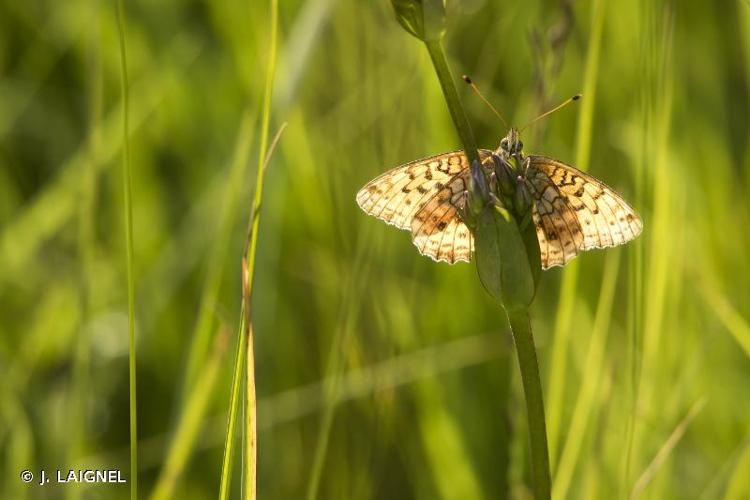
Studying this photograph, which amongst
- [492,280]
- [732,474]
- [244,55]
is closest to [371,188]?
[492,280]

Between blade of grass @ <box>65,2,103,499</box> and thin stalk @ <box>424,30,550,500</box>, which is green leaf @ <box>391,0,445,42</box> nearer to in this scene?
thin stalk @ <box>424,30,550,500</box>

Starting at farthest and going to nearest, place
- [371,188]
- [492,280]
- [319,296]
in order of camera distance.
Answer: [319,296], [371,188], [492,280]

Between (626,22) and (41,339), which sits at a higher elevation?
(626,22)

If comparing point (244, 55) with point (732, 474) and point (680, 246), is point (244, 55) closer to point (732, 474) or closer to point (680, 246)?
point (680, 246)

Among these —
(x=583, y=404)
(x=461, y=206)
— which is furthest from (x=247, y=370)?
(x=583, y=404)

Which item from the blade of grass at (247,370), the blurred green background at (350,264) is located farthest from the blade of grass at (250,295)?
the blurred green background at (350,264)

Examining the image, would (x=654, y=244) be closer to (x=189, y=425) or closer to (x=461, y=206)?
(x=461, y=206)

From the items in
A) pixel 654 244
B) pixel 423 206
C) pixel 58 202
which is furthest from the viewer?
pixel 58 202
